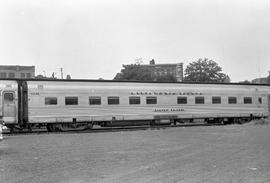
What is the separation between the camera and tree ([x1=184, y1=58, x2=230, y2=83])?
96312 millimetres

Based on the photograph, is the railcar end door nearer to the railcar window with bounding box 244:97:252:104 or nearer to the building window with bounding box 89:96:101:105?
the building window with bounding box 89:96:101:105

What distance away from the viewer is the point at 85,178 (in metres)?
8.29

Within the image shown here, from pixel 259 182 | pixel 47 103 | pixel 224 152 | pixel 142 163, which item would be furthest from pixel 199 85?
pixel 259 182

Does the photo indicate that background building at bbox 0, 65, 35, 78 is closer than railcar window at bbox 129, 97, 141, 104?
No

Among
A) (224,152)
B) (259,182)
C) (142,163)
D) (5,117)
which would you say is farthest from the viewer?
(5,117)

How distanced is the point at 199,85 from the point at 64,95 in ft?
33.8


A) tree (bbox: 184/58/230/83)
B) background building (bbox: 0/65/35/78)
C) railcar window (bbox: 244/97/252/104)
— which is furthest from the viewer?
background building (bbox: 0/65/35/78)

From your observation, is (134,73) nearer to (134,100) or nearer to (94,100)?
(134,100)

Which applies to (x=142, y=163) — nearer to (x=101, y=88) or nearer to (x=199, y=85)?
(x=101, y=88)

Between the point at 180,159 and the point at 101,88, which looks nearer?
the point at 180,159

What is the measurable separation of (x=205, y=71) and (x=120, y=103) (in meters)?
73.1

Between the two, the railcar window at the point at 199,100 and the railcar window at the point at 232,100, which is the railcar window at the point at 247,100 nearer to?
the railcar window at the point at 232,100

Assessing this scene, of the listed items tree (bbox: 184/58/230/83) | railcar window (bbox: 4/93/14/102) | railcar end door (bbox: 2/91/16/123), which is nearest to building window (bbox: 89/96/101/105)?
railcar end door (bbox: 2/91/16/123)

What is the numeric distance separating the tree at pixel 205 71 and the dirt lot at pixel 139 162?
82991mm
